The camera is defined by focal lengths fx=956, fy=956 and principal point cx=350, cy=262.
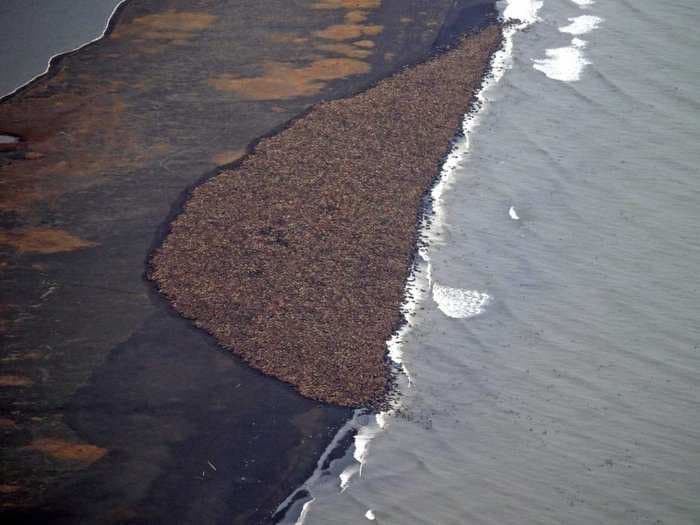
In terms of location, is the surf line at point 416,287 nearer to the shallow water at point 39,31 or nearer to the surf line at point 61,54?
the surf line at point 61,54

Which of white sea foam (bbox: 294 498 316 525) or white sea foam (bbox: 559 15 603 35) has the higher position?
white sea foam (bbox: 559 15 603 35)

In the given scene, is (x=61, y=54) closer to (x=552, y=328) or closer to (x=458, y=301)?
(x=458, y=301)

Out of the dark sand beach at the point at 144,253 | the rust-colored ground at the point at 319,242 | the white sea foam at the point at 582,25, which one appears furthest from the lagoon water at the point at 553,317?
the white sea foam at the point at 582,25

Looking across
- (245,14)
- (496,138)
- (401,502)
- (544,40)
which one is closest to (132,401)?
(401,502)

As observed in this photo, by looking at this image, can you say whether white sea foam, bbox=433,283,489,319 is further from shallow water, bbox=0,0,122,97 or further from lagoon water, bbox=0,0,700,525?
shallow water, bbox=0,0,122,97

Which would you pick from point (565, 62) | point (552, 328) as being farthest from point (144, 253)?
point (565, 62)

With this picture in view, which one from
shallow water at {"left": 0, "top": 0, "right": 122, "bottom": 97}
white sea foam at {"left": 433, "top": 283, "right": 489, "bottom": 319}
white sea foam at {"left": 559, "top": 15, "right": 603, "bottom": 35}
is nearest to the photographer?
white sea foam at {"left": 433, "top": 283, "right": 489, "bottom": 319}

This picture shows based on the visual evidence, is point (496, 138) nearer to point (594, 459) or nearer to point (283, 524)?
point (594, 459)

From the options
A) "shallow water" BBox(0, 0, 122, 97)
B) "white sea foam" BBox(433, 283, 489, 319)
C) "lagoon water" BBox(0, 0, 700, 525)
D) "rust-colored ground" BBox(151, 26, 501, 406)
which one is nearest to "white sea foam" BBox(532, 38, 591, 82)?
"lagoon water" BBox(0, 0, 700, 525)
